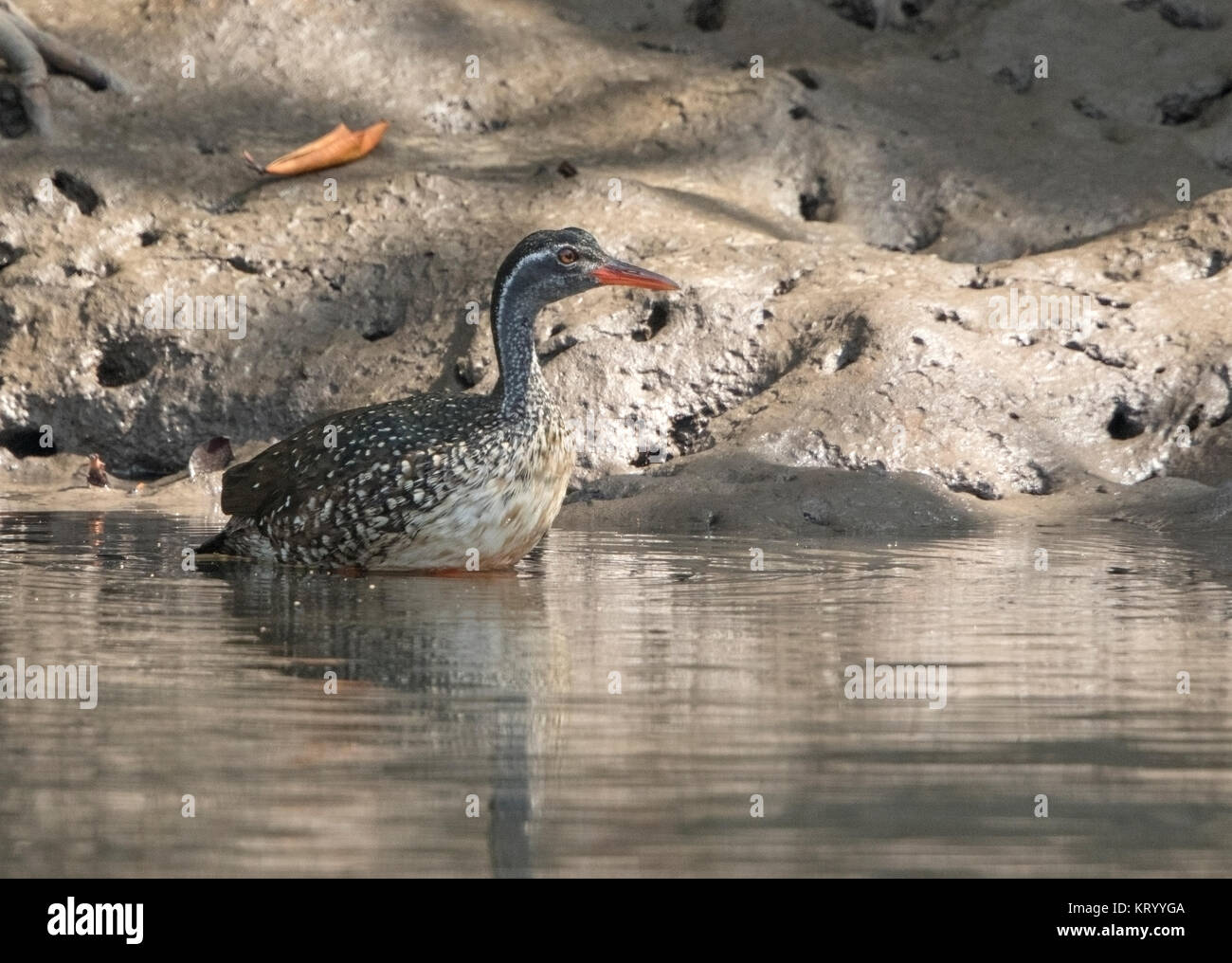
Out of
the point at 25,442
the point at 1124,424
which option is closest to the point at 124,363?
the point at 25,442

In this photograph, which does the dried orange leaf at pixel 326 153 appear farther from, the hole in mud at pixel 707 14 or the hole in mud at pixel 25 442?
the hole in mud at pixel 707 14

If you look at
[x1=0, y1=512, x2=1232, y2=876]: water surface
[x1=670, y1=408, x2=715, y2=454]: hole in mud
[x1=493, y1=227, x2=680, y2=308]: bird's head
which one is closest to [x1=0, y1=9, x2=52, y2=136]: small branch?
[x1=670, y1=408, x2=715, y2=454]: hole in mud

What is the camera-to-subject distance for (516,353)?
8930 millimetres

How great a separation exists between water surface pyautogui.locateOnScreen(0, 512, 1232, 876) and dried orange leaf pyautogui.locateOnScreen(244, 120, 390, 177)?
5.72 m

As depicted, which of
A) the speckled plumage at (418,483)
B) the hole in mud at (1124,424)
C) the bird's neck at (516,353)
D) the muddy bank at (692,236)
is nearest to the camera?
the speckled plumage at (418,483)

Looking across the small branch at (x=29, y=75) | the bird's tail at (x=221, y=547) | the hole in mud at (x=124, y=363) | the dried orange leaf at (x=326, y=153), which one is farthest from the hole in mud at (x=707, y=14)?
the bird's tail at (x=221, y=547)

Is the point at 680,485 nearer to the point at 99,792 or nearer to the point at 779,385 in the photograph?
the point at 779,385

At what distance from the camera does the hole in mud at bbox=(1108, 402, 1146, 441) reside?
37.3ft

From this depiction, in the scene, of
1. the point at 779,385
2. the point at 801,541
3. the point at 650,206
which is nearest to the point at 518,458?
Answer: the point at 801,541

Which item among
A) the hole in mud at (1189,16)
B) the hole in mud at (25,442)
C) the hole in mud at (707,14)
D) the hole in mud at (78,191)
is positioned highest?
the hole in mud at (707,14)

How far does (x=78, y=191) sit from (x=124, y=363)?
1430mm

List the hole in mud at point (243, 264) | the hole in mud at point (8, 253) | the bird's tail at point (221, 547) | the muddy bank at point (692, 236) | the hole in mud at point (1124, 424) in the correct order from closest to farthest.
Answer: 1. the bird's tail at point (221, 547)
2. the muddy bank at point (692, 236)
3. the hole in mud at point (1124, 424)
4. the hole in mud at point (243, 264)
5. the hole in mud at point (8, 253)

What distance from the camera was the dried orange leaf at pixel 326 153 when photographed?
1362cm

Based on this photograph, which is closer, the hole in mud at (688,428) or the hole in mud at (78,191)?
the hole in mud at (688,428)
